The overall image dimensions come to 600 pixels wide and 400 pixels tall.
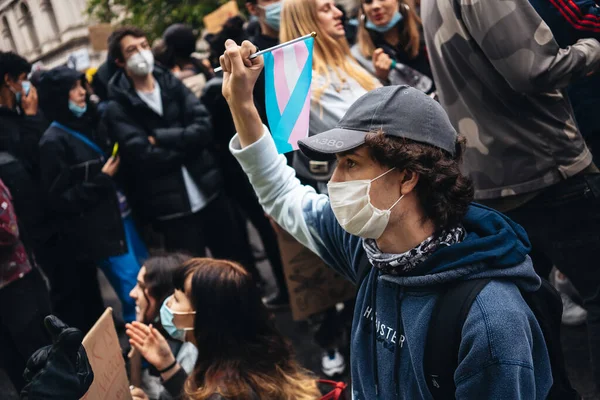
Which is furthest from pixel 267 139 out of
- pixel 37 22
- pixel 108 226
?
pixel 37 22

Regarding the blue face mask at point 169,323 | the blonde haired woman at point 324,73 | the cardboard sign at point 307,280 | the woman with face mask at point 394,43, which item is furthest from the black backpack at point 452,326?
the woman with face mask at point 394,43

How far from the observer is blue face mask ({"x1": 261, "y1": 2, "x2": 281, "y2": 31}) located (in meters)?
3.80

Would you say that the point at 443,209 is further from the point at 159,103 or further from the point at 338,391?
the point at 159,103

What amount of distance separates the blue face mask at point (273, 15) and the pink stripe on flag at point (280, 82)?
1.90 m

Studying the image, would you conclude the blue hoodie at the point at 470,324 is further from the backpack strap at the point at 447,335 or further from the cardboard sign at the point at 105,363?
the cardboard sign at the point at 105,363

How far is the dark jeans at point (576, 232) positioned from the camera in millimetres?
2234

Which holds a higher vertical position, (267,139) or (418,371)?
(267,139)

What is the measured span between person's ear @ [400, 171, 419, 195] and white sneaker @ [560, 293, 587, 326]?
2140 mm

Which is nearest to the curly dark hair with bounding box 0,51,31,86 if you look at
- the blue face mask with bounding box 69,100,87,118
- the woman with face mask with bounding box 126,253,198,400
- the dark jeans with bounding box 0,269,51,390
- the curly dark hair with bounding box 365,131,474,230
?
the blue face mask with bounding box 69,100,87,118

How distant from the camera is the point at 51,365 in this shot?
156 centimetres

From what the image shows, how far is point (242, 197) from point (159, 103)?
93cm

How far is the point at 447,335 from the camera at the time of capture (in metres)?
1.38

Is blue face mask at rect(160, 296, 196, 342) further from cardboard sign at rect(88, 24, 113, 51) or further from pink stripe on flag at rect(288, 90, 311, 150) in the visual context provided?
cardboard sign at rect(88, 24, 113, 51)

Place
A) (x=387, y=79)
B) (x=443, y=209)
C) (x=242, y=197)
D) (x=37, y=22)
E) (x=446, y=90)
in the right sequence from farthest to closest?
(x=37, y=22) < (x=242, y=197) < (x=387, y=79) < (x=446, y=90) < (x=443, y=209)
